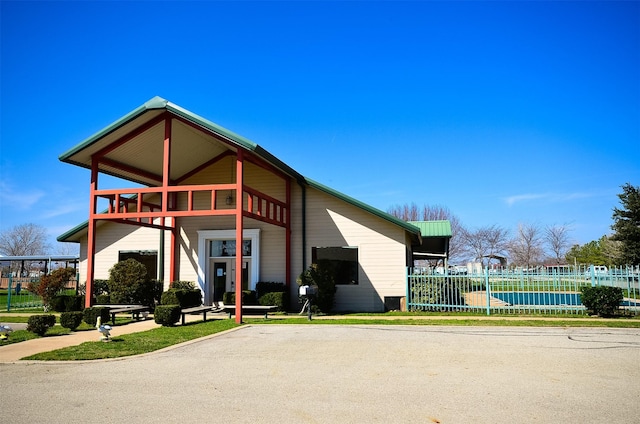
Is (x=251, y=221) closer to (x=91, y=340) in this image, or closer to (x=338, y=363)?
(x=91, y=340)

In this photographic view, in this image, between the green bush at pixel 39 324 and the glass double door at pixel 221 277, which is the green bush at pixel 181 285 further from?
the green bush at pixel 39 324

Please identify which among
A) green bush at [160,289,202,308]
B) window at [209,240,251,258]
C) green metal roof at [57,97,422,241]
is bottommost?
green bush at [160,289,202,308]

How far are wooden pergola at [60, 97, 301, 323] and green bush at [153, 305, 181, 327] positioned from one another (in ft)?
5.99

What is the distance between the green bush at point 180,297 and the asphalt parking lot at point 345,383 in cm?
732

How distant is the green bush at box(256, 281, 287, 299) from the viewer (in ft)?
64.5

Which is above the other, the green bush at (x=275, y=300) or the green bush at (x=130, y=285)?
the green bush at (x=130, y=285)

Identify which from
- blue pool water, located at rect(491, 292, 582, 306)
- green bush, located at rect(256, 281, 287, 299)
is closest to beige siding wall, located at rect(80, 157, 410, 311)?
green bush, located at rect(256, 281, 287, 299)

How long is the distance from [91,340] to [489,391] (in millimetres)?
9015

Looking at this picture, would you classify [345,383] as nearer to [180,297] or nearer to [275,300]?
[275,300]

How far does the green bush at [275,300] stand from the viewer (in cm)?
1905

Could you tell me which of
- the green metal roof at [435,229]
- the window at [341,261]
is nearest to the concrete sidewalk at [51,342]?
the window at [341,261]

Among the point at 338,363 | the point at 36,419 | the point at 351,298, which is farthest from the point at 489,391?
the point at 351,298

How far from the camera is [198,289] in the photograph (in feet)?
67.3

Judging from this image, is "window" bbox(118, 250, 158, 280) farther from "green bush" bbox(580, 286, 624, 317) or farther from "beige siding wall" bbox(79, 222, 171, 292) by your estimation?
"green bush" bbox(580, 286, 624, 317)
